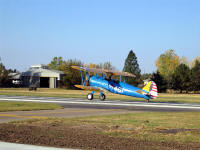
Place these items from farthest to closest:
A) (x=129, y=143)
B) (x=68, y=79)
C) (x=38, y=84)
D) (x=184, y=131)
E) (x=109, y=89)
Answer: (x=38, y=84) → (x=68, y=79) → (x=109, y=89) → (x=184, y=131) → (x=129, y=143)

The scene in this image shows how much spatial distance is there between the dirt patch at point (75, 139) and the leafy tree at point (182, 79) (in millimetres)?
70938

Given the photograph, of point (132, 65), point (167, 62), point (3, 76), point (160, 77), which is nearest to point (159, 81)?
point (160, 77)

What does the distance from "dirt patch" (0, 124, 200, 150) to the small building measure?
89.0 m

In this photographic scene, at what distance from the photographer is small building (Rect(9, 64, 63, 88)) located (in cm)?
10231

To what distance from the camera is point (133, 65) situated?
305ft

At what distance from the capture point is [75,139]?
35.9ft

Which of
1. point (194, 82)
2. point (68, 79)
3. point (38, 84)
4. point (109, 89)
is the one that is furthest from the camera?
point (38, 84)

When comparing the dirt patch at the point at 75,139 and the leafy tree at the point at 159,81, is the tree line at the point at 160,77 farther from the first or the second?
the dirt patch at the point at 75,139

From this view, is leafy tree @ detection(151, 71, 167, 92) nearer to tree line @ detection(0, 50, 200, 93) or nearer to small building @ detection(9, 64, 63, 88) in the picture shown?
tree line @ detection(0, 50, 200, 93)

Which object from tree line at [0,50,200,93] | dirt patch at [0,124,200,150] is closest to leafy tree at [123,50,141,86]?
tree line at [0,50,200,93]

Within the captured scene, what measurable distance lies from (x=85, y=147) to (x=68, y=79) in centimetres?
8069

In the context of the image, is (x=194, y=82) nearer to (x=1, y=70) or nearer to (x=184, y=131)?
(x=1, y=70)

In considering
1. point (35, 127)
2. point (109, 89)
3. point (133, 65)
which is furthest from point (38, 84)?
point (35, 127)

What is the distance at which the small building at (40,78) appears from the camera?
102 meters
